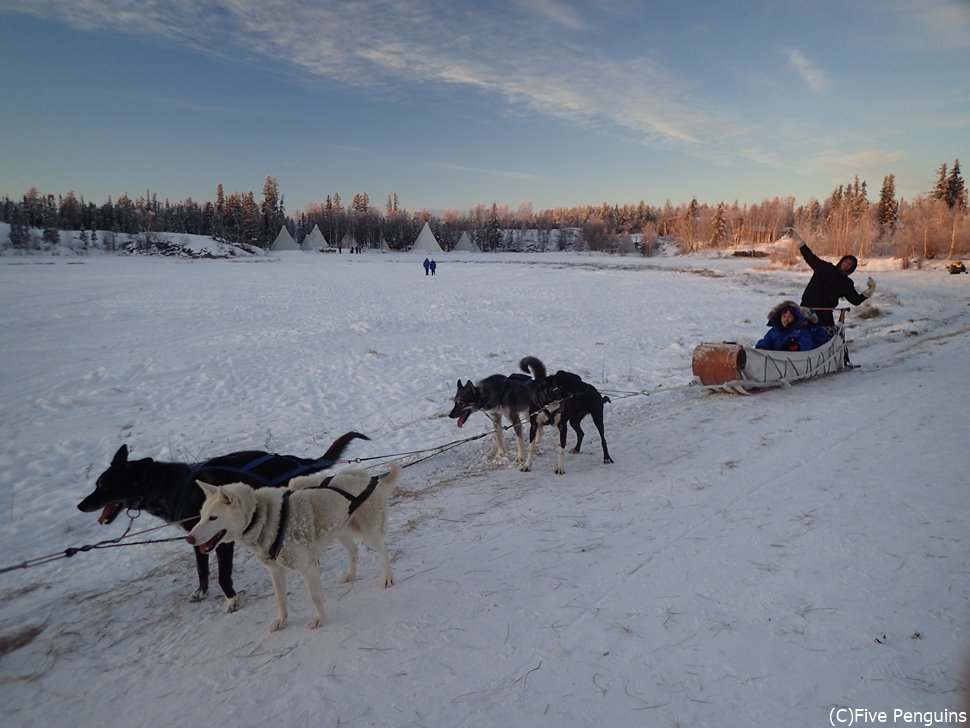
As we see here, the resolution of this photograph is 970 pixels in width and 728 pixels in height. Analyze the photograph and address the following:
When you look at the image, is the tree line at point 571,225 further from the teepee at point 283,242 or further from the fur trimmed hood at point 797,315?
the fur trimmed hood at point 797,315

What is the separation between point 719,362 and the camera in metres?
9.08

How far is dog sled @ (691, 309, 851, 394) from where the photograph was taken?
8.96 m

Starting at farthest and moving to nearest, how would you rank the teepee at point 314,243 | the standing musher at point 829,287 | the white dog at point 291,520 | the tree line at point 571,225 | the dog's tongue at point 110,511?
the teepee at point 314,243
the tree line at point 571,225
the standing musher at point 829,287
the dog's tongue at point 110,511
the white dog at point 291,520

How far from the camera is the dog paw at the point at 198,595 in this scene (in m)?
3.94

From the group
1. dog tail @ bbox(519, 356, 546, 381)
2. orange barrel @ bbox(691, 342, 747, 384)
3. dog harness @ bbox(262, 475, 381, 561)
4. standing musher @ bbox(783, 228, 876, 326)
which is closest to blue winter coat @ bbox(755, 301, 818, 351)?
standing musher @ bbox(783, 228, 876, 326)

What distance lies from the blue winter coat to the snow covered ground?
0.98 m

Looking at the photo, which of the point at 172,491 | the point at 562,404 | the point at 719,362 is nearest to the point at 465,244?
the point at 719,362

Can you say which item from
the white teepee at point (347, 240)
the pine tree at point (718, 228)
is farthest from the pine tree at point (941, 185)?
the white teepee at point (347, 240)

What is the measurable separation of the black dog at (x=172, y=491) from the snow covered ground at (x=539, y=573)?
0.34m

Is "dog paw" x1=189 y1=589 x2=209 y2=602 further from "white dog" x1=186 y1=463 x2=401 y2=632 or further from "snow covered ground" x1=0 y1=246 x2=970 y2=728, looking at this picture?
"white dog" x1=186 y1=463 x2=401 y2=632

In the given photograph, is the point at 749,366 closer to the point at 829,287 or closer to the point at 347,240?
the point at 829,287

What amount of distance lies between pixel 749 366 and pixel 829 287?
3.72 meters

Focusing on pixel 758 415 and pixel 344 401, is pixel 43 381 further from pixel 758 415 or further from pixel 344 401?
pixel 758 415

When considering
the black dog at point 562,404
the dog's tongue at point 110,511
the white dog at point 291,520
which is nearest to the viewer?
the white dog at point 291,520
